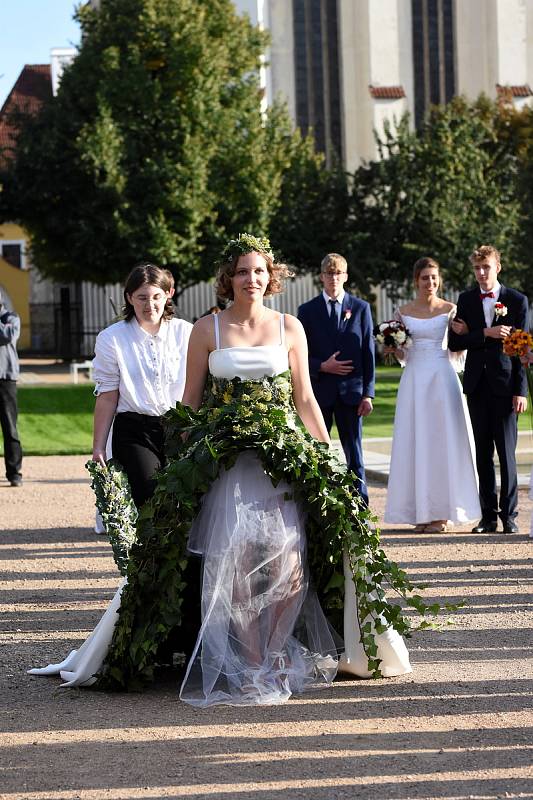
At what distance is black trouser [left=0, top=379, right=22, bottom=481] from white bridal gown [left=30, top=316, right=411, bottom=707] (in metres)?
9.53

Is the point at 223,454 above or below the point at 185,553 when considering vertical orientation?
above

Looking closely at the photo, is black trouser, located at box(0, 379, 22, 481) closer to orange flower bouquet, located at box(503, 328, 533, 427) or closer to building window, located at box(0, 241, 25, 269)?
orange flower bouquet, located at box(503, 328, 533, 427)

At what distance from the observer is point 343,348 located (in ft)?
37.6

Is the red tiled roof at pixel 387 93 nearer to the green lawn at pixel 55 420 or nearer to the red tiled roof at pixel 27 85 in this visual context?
the red tiled roof at pixel 27 85

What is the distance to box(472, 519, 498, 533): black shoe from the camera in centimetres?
1139

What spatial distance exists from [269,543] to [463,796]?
1.95m

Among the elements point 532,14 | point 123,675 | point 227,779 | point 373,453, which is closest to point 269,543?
point 123,675

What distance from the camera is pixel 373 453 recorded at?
1811 centimetres

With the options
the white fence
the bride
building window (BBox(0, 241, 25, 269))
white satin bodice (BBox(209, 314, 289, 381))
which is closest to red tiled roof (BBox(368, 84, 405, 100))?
the white fence

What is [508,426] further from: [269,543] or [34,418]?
[34,418]

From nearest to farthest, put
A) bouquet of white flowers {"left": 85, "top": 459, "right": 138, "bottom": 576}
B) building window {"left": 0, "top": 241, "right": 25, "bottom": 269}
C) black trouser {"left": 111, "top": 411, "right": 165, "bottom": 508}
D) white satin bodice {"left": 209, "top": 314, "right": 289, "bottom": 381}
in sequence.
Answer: white satin bodice {"left": 209, "top": 314, "right": 289, "bottom": 381}, bouquet of white flowers {"left": 85, "top": 459, "right": 138, "bottom": 576}, black trouser {"left": 111, "top": 411, "right": 165, "bottom": 508}, building window {"left": 0, "top": 241, "right": 25, "bottom": 269}

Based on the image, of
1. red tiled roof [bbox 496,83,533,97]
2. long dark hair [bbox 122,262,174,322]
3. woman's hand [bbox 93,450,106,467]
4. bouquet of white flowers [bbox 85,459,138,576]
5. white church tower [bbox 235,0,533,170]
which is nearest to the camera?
bouquet of white flowers [bbox 85,459,138,576]

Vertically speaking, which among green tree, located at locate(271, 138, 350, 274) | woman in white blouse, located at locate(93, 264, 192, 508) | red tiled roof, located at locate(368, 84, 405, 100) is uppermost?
red tiled roof, located at locate(368, 84, 405, 100)

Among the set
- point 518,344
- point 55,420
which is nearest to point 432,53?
point 55,420
